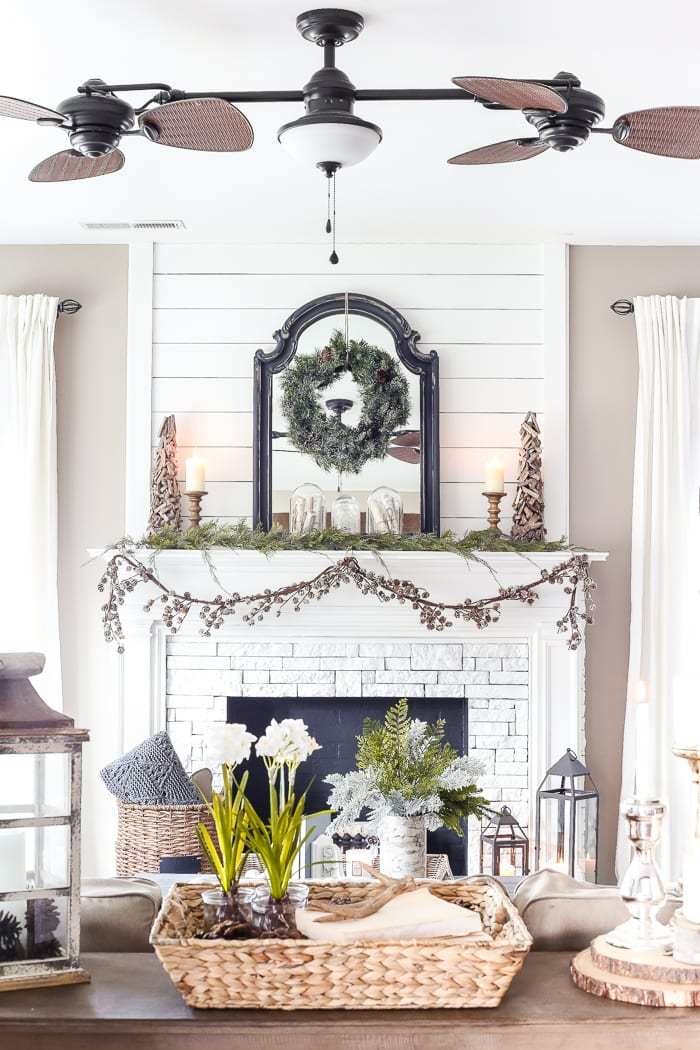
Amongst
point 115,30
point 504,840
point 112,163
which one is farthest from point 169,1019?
point 504,840

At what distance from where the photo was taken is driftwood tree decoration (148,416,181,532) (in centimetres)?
483

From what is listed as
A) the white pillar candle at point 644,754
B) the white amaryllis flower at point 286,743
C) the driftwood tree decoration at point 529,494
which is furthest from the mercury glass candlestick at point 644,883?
the driftwood tree decoration at point 529,494

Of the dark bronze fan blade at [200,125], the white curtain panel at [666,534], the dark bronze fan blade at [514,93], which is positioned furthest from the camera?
the white curtain panel at [666,534]

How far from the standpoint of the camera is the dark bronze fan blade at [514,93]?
7.72 ft

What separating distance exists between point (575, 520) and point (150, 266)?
7.31ft

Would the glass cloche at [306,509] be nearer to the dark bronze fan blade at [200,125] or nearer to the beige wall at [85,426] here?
the beige wall at [85,426]

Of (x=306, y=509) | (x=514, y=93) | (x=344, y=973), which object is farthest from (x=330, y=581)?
(x=344, y=973)

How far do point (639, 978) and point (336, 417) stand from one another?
11.8ft

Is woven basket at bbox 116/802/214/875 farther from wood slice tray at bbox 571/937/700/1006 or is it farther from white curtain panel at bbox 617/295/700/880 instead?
wood slice tray at bbox 571/937/700/1006

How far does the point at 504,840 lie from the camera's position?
4.38 m

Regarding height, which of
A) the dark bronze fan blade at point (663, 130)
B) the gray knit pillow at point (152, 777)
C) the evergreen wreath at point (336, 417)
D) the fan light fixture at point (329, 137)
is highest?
the dark bronze fan blade at point (663, 130)

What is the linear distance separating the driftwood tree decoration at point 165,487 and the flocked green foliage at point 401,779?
233 cm

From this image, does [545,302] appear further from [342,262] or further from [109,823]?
[109,823]

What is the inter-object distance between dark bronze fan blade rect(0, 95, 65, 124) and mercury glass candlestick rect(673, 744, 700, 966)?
204 cm
